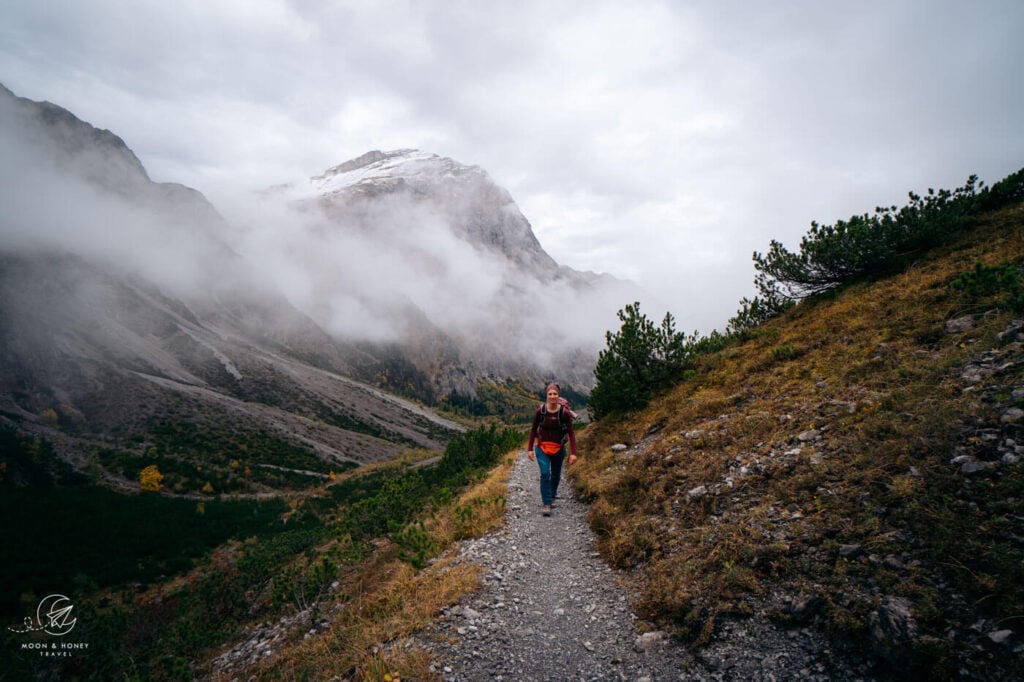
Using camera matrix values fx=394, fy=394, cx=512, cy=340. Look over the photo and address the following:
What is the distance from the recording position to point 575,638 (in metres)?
5.93

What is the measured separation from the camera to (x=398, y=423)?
520ft

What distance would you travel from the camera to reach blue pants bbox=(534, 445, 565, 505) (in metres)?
10.6

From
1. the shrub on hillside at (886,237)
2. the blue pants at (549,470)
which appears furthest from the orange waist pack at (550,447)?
the shrub on hillside at (886,237)

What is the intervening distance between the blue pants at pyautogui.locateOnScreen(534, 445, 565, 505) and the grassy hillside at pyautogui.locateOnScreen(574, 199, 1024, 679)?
130cm

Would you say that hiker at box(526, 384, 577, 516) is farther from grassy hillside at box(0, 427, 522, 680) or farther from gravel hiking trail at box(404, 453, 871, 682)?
gravel hiking trail at box(404, 453, 871, 682)

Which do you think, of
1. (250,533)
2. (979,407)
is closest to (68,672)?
(979,407)

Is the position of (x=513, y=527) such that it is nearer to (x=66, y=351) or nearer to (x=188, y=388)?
(x=188, y=388)

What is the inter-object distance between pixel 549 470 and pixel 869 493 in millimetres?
6720

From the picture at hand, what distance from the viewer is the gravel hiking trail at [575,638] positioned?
4.62m

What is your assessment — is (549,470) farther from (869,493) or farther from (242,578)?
(242,578)

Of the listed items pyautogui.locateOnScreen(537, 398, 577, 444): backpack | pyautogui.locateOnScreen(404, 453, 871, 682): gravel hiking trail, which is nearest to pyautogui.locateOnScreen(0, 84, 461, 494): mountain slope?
pyautogui.locateOnScreen(537, 398, 577, 444): backpack

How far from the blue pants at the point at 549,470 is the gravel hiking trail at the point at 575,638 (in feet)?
7.11

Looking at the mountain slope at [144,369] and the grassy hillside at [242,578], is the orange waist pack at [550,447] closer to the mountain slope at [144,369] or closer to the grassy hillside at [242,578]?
the grassy hillside at [242,578]

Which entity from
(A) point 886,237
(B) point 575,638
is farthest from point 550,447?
(A) point 886,237
